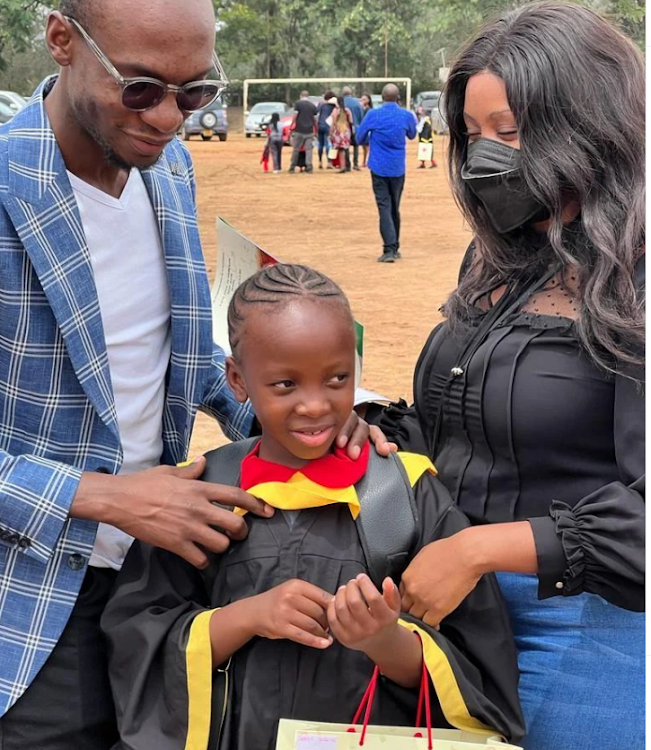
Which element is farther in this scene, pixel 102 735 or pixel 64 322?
pixel 102 735

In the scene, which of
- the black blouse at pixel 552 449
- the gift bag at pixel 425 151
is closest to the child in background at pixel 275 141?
the gift bag at pixel 425 151

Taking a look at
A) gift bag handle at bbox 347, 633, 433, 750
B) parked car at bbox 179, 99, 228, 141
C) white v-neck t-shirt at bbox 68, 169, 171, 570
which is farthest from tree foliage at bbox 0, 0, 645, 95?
gift bag handle at bbox 347, 633, 433, 750

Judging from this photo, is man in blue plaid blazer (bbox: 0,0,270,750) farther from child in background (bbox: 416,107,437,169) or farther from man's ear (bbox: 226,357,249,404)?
child in background (bbox: 416,107,437,169)

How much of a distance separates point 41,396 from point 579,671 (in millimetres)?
1259

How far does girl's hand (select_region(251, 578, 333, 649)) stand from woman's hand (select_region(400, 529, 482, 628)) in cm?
18

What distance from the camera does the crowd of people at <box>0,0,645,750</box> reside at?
7.27 ft

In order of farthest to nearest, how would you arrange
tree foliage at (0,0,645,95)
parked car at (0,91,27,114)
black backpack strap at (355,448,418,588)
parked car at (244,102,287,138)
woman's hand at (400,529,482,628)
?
tree foliage at (0,0,645,95) → parked car at (244,102,287,138) → parked car at (0,91,27,114) → black backpack strap at (355,448,418,588) → woman's hand at (400,529,482,628)

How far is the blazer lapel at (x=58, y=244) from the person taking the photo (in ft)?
7.77

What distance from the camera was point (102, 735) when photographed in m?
2.56

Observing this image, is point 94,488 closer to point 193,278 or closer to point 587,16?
point 193,278

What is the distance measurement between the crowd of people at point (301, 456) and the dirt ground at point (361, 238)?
2.21 metres

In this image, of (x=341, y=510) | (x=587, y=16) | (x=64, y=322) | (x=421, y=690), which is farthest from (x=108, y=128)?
(x=421, y=690)

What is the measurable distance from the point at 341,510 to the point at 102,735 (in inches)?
30.6

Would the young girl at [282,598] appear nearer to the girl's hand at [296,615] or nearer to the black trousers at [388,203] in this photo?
the girl's hand at [296,615]
